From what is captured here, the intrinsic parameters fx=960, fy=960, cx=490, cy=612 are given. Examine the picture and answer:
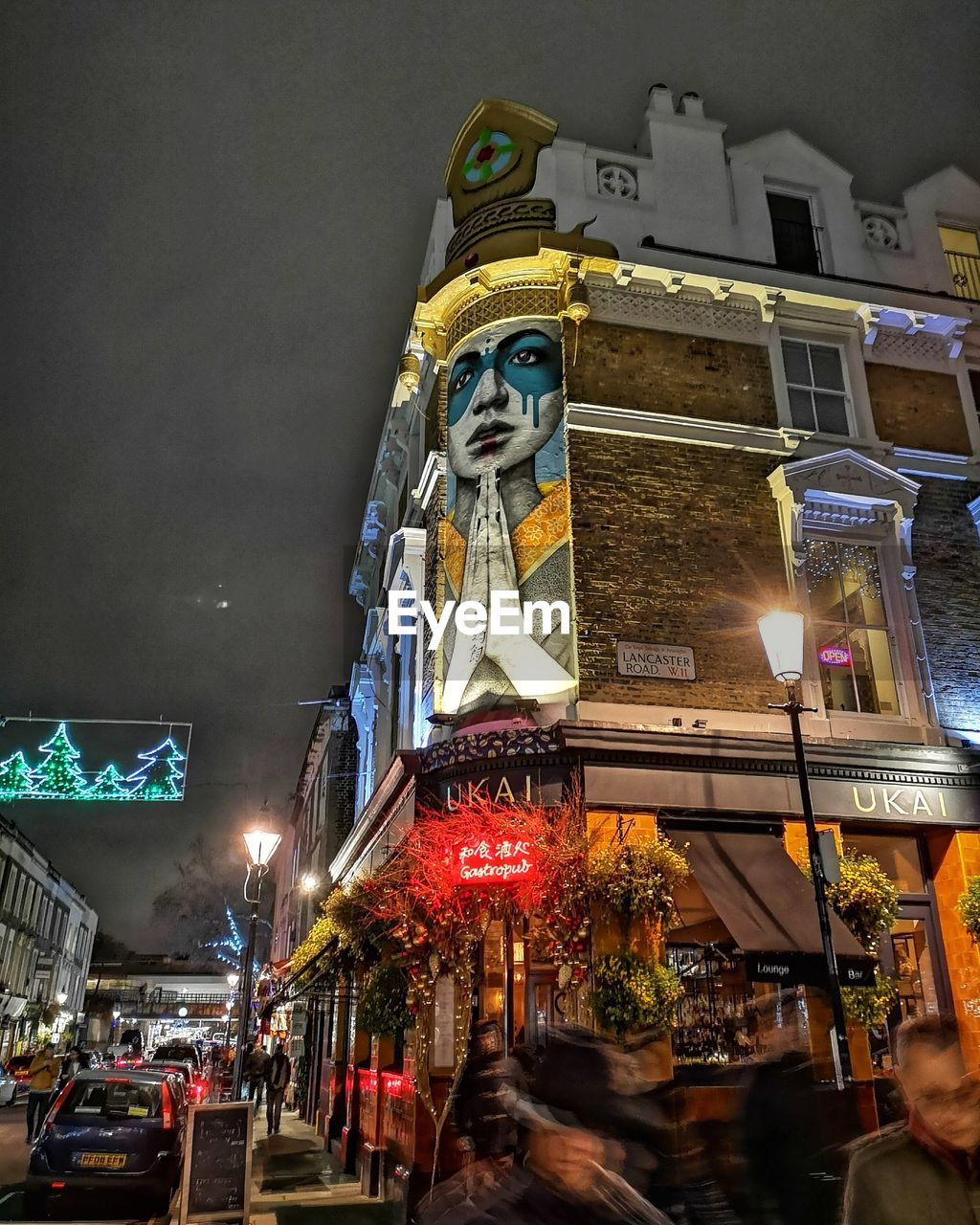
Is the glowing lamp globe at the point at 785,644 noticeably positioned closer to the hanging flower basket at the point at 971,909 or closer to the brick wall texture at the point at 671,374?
the hanging flower basket at the point at 971,909

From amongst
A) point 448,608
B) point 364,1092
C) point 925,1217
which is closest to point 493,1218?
point 925,1217

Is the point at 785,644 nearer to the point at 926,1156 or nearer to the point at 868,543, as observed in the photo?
the point at 868,543

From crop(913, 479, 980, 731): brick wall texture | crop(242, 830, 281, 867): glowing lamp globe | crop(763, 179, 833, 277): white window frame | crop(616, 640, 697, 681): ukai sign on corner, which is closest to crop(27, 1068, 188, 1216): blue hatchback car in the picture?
crop(242, 830, 281, 867): glowing lamp globe

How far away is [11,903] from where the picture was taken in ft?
204

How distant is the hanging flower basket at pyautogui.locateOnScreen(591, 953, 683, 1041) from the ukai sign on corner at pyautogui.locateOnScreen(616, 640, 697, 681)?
3847 millimetres

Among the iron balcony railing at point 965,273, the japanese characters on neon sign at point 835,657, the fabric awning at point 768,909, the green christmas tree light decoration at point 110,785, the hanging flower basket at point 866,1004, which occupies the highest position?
the iron balcony railing at point 965,273

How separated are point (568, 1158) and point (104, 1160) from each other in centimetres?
922

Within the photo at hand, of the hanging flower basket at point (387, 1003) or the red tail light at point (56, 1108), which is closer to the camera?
the red tail light at point (56, 1108)

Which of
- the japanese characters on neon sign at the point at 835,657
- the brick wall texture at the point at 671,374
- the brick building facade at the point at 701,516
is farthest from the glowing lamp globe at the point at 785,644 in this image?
the brick wall texture at the point at 671,374

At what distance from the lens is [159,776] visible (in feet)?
64.5

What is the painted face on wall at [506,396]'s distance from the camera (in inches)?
591

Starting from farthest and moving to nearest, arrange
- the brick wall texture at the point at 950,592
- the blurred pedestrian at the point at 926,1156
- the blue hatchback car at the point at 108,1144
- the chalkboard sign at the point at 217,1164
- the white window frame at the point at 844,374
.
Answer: the white window frame at the point at 844,374
the brick wall texture at the point at 950,592
the blue hatchback car at the point at 108,1144
the chalkboard sign at the point at 217,1164
the blurred pedestrian at the point at 926,1156

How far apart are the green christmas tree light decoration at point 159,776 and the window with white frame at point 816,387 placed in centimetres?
1370

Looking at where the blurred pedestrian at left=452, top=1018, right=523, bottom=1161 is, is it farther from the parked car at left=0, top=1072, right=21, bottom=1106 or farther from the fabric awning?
the parked car at left=0, top=1072, right=21, bottom=1106
